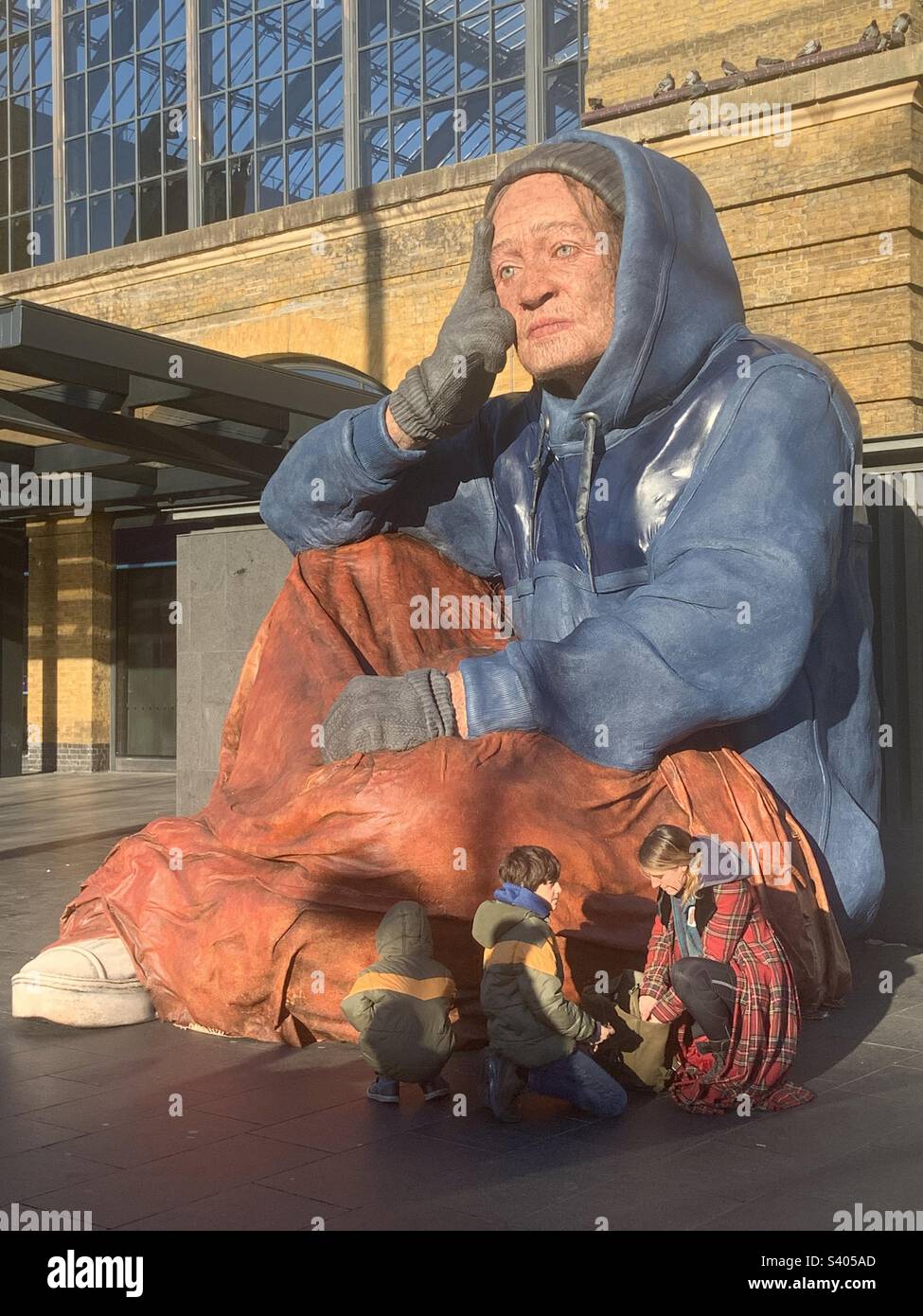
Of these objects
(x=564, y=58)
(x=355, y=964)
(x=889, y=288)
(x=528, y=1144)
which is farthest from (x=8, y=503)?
(x=528, y=1144)

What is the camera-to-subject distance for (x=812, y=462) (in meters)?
4.98

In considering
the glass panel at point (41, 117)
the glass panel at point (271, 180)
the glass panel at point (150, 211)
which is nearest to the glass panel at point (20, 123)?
the glass panel at point (41, 117)

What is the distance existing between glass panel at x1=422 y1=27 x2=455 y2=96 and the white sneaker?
512 inches

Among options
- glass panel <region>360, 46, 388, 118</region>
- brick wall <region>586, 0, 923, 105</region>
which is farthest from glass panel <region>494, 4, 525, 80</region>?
brick wall <region>586, 0, 923, 105</region>

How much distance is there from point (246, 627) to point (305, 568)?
9.30 feet

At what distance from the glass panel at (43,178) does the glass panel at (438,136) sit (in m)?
6.22

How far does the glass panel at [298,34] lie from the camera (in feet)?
57.5

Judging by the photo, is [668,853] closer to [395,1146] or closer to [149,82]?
[395,1146]

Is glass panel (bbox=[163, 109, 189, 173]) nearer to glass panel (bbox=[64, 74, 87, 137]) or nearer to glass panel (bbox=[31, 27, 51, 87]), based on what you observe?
glass panel (bbox=[64, 74, 87, 137])

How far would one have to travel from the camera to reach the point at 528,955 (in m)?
4.06

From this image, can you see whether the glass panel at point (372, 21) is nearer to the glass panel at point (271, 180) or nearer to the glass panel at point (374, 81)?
the glass panel at point (374, 81)

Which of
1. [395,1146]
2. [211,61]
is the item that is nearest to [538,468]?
[395,1146]
